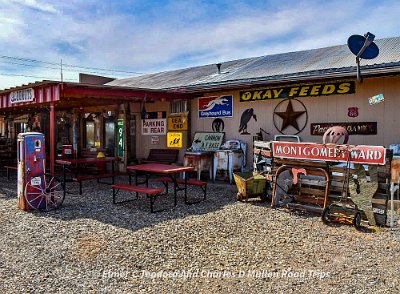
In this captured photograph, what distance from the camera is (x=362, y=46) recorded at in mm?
7094

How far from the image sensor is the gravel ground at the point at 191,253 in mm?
3529

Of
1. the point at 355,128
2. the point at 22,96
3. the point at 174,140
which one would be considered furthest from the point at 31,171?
the point at 355,128

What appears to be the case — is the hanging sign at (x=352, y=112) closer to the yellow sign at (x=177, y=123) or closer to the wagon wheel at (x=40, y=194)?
the yellow sign at (x=177, y=123)

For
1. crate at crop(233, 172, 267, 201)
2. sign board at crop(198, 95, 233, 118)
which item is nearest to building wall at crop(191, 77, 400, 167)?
sign board at crop(198, 95, 233, 118)

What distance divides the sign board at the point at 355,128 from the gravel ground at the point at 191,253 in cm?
305

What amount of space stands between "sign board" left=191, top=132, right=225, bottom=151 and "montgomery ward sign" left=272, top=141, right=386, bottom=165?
384 centimetres

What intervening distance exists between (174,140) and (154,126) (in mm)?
1138

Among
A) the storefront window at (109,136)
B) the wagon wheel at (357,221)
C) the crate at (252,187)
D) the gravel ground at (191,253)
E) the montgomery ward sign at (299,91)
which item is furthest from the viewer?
the storefront window at (109,136)

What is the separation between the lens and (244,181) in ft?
24.0

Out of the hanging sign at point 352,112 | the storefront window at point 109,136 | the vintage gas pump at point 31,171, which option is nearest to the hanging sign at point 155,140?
the storefront window at point 109,136

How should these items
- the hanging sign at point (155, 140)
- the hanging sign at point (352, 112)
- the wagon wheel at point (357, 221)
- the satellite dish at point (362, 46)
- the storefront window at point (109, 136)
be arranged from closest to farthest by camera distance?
1. the wagon wheel at point (357, 221)
2. the satellite dish at point (362, 46)
3. the hanging sign at point (352, 112)
4. the hanging sign at point (155, 140)
5. the storefront window at point (109, 136)

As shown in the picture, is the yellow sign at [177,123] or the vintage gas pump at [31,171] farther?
the yellow sign at [177,123]

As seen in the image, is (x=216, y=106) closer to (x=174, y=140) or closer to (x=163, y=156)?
(x=174, y=140)

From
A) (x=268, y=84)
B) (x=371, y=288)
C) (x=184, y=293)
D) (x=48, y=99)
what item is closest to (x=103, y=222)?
(x=184, y=293)
